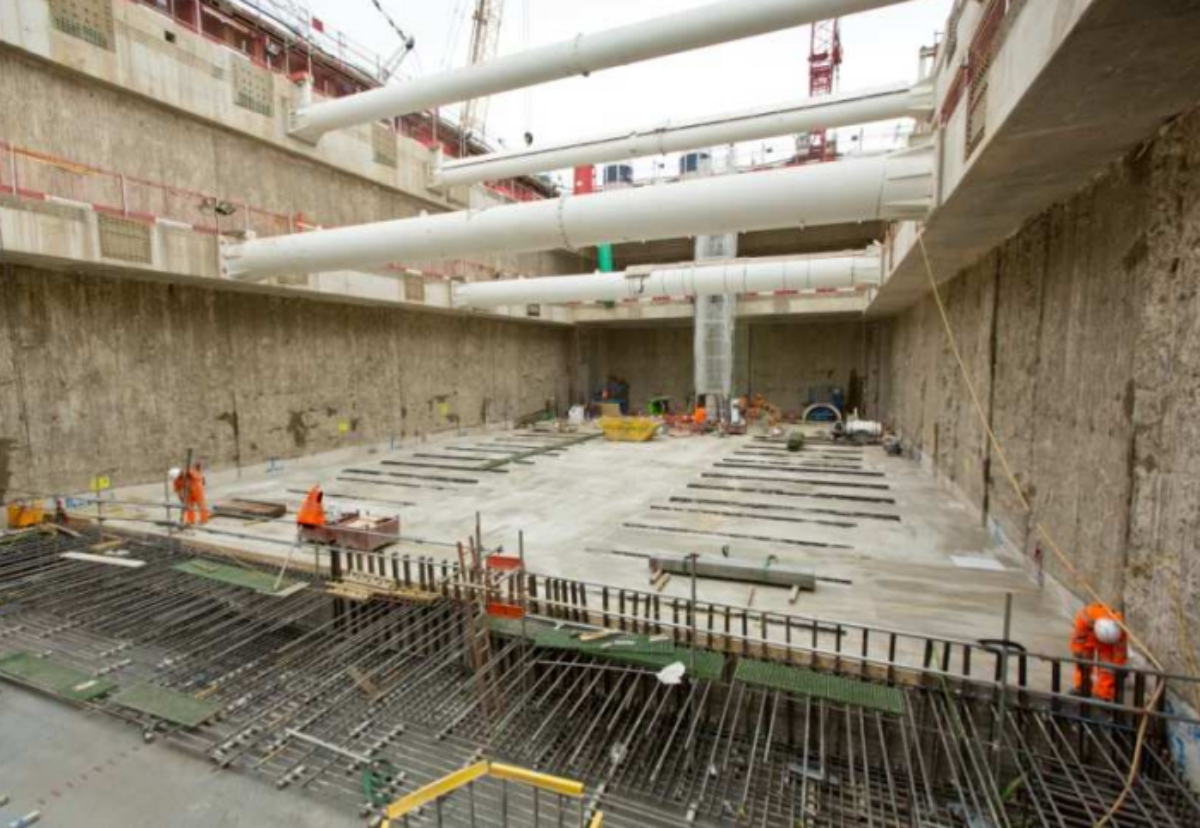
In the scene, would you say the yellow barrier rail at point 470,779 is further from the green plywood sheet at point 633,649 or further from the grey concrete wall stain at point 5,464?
the grey concrete wall stain at point 5,464

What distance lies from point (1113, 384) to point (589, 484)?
354 inches


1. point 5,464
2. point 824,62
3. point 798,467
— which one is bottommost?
point 798,467

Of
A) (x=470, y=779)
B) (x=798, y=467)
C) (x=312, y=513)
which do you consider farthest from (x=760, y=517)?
(x=470, y=779)

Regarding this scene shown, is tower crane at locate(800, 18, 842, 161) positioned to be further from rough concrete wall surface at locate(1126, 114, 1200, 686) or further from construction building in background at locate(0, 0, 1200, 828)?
rough concrete wall surface at locate(1126, 114, 1200, 686)

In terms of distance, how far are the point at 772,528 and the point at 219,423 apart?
42.3 ft

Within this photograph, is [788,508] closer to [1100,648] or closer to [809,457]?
[809,457]

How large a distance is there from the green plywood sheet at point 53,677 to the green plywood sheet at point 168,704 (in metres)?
0.26

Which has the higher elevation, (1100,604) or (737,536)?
(1100,604)

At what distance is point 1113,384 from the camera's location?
5.23 meters

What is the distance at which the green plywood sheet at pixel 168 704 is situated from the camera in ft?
16.2

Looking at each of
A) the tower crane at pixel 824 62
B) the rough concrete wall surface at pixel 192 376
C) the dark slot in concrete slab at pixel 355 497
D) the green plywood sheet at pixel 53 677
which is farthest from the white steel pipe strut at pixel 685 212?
the tower crane at pixel 824 62

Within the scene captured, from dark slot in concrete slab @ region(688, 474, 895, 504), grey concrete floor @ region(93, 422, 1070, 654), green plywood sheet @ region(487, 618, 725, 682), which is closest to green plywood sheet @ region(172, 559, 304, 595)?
grey concrete floor @ region(93, 422, 1070, 654)

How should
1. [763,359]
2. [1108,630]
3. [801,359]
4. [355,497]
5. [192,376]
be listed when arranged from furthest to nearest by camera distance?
[763,359] < [801,359] < [192,376] < [355,497] < [1108,630]

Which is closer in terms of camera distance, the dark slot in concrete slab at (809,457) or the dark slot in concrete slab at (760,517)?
the dark slot in concrete slab at (760,517)
